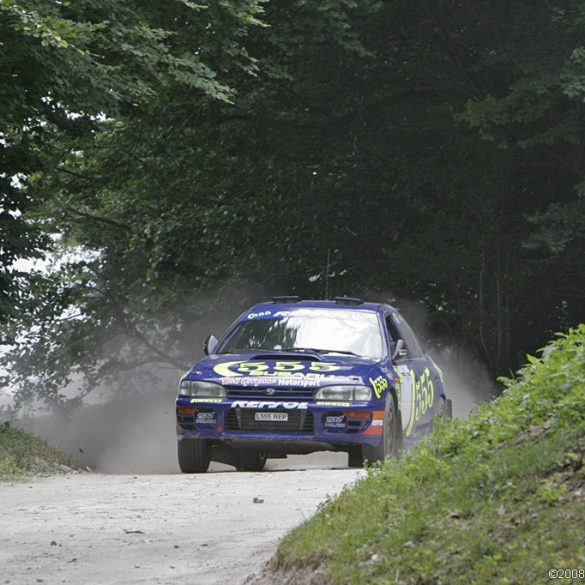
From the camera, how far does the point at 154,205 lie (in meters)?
31.5

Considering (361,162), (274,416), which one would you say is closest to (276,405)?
(274,416)

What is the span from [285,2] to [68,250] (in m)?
20.0

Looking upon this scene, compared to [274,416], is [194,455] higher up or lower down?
lower down

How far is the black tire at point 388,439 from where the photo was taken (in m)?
13.6

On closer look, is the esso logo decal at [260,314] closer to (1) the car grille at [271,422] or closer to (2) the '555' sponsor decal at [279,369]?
(2) the '555' sponsor decal at [279,369]

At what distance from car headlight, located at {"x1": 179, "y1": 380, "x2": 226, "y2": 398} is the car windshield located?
996 mm

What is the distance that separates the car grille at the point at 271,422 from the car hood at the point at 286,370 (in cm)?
28

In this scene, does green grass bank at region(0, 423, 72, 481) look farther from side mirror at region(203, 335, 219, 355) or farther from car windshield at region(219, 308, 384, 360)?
car windshield at region(219, 308, 384, 360)

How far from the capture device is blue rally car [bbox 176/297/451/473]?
535 inches

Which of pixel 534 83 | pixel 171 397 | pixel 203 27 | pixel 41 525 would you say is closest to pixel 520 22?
pixel 534 83

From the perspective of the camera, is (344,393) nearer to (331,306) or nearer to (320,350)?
(320,350)

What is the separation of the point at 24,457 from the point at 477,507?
1065cm

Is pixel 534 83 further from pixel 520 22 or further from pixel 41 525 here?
pixel 41 525

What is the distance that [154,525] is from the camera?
31.9 ft
